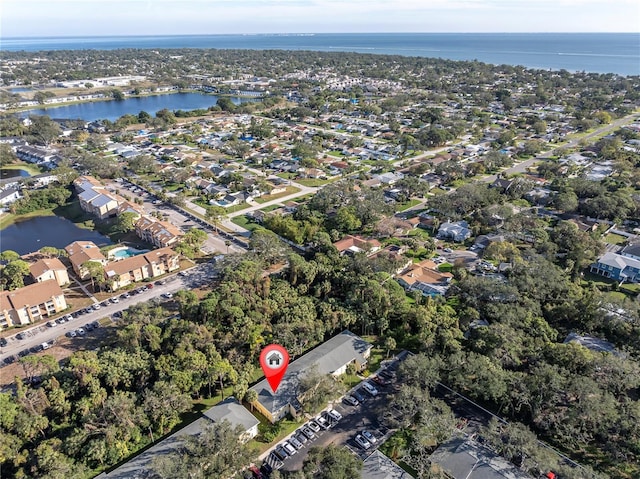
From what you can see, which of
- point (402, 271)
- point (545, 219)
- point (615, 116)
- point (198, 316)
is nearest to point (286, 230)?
point (402, 271)

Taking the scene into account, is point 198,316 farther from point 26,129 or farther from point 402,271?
point 26,129

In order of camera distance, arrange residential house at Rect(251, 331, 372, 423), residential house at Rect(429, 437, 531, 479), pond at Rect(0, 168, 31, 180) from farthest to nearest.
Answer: pond at Rect(0, 168, 31, 180), residential house at Rect(251, 331, 372, 423), residential house at Rect(429, 437, 531, 479)

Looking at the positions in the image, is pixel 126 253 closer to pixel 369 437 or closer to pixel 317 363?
pixel 317 363

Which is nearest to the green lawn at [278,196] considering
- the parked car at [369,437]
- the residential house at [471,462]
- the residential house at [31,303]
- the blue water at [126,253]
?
the blue water at [126,253]

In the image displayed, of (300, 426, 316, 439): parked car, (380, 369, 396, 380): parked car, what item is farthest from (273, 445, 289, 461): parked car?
(380, 369, 396, 380): parked car

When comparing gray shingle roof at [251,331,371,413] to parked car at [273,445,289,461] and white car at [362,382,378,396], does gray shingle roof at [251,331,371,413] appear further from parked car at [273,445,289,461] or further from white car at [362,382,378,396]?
parked car at [273,445,289,461]
